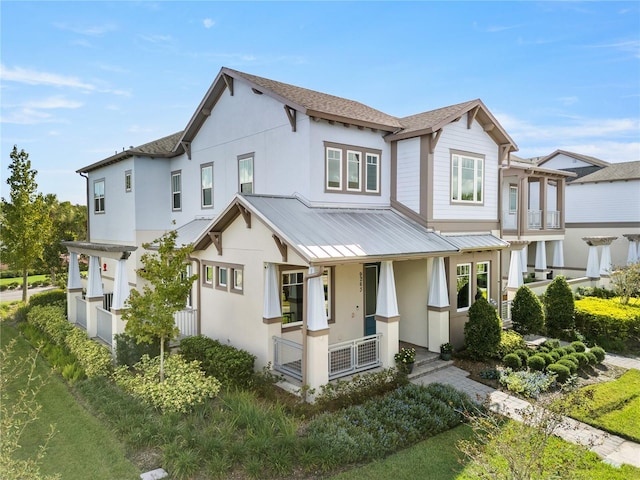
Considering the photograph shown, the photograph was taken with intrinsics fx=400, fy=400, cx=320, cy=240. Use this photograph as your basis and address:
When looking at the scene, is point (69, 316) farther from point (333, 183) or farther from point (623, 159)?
point (623, 159)

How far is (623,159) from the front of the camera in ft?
112

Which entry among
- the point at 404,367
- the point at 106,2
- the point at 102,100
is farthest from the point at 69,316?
the point at 404,367

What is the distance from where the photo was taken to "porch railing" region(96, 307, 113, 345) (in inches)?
564

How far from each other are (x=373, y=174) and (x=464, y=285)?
17.3 ft

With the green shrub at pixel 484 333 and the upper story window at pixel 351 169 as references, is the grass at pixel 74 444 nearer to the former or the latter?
the upper story window at pixel 351 169

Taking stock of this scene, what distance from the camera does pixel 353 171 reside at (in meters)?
14.2

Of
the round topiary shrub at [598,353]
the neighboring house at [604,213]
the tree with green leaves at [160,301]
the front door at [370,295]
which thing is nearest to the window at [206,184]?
the tree with green leaves at [160,301]

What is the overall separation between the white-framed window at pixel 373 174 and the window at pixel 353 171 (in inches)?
17.4

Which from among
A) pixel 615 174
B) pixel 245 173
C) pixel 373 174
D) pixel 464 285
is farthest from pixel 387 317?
pixel 615 174

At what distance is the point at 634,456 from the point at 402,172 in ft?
33.4

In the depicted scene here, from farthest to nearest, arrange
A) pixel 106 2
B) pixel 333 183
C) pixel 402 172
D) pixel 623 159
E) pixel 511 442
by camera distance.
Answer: pixel 623 159
pixel 402 172
pixel 333 183
pixel 106 2
pixel 511 442

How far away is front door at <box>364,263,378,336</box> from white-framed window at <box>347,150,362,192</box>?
9.32 ft

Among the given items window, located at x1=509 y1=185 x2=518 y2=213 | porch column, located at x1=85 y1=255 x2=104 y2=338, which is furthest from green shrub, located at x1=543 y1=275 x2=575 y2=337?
porch column, located at x1=85 y1=255 x2=104 y2=338

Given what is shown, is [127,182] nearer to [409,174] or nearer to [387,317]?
[409,174]
